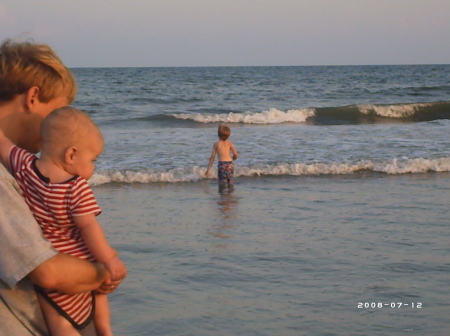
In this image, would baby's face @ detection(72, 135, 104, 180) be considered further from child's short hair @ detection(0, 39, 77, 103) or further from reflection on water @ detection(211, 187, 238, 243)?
reflection on water @ detection(211, 187, 238, 243)

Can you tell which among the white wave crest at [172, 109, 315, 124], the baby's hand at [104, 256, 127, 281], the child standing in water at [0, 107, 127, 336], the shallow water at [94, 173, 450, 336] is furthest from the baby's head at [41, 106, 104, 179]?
the white wave crest at [172, 109, 315, 124]

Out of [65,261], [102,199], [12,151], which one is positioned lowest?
[102,199]

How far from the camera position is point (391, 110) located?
25672 mm

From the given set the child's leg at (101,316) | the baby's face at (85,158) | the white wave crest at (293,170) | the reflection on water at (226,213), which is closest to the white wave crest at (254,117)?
the white wave crest at (293,170)

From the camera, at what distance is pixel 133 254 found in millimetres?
6137

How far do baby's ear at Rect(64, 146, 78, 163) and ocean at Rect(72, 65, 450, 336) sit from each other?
2582 millimetres

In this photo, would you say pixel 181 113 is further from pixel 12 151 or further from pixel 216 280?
pixel 12 151

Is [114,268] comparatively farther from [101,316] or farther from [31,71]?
[31,71]

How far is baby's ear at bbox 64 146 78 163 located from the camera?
1865 millimetres

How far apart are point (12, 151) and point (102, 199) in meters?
7.49

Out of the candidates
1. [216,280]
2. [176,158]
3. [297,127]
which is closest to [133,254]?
[216,280]

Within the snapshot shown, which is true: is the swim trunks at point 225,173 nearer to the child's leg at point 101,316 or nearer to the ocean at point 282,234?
the ocean at point 282,234

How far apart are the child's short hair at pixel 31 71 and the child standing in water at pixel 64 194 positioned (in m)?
0.07
